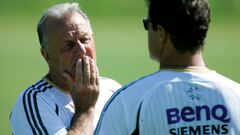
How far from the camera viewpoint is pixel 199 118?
4.00m

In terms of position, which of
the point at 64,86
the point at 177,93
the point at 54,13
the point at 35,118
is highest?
the point at 54,13

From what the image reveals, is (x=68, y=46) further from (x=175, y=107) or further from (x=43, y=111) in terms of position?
(x=175, y=107)

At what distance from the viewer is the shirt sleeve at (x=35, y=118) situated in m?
5.07

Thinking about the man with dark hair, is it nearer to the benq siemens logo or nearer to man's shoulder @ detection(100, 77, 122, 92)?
the benq siemens logo

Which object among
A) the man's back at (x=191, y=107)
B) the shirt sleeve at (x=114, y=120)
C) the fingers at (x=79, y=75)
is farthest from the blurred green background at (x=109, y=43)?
the man's back at (x=191, y=107)

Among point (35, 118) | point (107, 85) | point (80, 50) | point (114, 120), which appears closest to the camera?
point (114, 120)

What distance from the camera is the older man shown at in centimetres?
512

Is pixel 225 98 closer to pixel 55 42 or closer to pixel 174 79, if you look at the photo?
pixel 174 79

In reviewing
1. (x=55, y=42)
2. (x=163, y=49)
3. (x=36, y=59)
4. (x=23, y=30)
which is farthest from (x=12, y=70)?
(x=163, y=49)

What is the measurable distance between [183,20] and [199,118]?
0.52 m

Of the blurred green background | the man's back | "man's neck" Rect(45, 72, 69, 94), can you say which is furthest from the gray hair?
the blurred green background

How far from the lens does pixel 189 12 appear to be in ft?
13.1

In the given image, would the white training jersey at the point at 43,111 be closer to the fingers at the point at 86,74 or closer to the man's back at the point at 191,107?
the fingers at the point at 86,74

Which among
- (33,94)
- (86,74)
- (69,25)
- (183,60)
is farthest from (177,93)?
(69,25)
